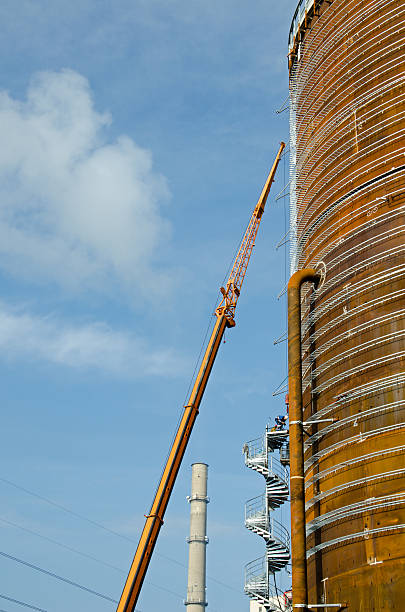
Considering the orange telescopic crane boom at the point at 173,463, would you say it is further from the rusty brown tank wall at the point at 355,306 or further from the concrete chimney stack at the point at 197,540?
the concrete chimney stack at the point at 197,540

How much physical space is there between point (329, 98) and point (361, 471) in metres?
11.5

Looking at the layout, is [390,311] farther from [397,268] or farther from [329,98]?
[329,98]

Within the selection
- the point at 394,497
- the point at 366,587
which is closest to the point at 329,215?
the point at 394,497

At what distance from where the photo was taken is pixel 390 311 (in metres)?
16.7

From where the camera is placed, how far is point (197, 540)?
1976 inches

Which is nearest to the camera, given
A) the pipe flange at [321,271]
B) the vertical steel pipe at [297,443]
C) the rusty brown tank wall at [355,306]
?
the rusty brown tank wall at [355,306]

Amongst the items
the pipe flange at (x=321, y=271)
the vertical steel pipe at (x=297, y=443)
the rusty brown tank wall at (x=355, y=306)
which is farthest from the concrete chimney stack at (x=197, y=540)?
the pipe flange at (x=321, y=271)

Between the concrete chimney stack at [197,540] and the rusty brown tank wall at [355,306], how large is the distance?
108ft

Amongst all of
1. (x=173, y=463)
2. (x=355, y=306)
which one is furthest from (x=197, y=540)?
(x=355, y=306)

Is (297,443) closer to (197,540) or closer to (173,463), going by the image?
(173,463)

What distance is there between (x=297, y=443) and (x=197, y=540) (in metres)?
34.6

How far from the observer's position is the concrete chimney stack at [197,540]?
160 ft

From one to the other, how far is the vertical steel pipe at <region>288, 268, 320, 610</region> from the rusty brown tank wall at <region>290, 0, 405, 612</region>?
51 cm

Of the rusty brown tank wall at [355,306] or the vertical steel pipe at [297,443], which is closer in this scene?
the rusty brown tank wall at [355,306]
